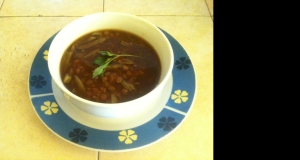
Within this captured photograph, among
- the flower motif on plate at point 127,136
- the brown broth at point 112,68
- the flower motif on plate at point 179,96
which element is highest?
the brown broth at point 112,68

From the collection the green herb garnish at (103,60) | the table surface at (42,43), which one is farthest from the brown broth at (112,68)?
the table surface at (42,43)

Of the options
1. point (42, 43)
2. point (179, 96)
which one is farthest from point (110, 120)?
point (42, 43)

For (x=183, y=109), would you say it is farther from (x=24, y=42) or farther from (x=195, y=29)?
(x=24, y=42)

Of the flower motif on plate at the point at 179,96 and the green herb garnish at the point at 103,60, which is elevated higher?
the green herb garnish at the point at 103,60

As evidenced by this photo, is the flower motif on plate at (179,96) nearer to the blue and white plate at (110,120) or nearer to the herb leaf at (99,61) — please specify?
the blue and white plate at (110,120)
